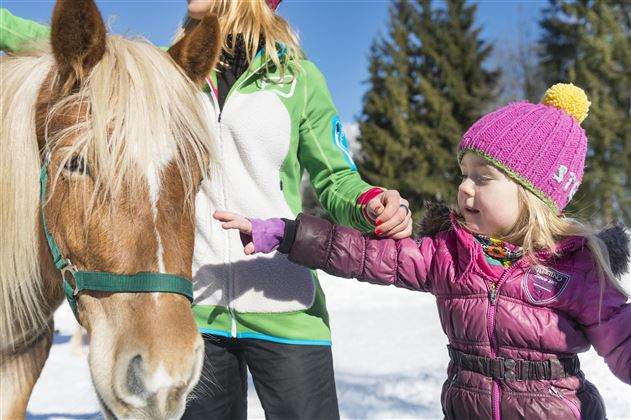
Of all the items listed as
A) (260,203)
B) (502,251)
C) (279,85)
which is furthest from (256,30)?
(502,251)

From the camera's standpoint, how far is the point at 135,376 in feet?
3.83

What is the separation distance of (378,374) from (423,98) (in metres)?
18.2

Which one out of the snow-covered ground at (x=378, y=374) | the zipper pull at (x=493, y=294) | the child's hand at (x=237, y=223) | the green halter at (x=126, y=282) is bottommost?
the snow-covered ground at (x=378, y=374)

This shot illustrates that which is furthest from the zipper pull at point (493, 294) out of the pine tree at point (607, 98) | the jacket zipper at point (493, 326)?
the pine tree at point (607, 98)

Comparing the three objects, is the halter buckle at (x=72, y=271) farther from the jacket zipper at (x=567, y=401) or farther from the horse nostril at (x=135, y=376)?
the jacket zipper at (x=567, y=401)

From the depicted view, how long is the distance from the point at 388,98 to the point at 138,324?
2112 cm

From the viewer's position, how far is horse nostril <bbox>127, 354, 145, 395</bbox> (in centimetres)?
117

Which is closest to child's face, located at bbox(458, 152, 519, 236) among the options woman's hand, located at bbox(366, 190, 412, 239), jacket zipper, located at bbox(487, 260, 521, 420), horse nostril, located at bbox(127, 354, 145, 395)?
jacket zipper, located at bbox(487, 260, 521, 420)

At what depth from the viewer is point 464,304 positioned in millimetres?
1771

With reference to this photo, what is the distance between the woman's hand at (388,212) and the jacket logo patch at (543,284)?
444mm

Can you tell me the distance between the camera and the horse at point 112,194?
121 centimetres

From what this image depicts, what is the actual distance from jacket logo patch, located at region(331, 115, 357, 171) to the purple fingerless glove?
0.36 metres

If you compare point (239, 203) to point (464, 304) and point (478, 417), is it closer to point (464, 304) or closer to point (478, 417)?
point (464, 304)

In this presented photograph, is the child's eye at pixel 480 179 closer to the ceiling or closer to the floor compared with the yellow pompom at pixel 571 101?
closer to the floor
